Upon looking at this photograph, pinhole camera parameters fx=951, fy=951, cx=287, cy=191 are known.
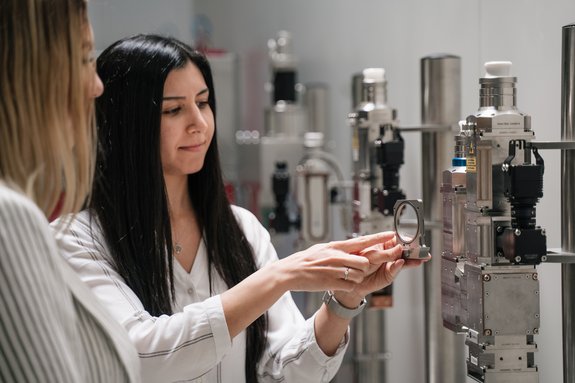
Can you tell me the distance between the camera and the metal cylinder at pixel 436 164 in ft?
8.50

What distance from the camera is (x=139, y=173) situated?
2020 mm

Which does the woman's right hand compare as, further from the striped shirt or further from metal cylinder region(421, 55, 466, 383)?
metal cylinder region(421, 55, 466, 383)

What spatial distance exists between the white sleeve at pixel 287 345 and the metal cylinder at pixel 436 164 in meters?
0.58

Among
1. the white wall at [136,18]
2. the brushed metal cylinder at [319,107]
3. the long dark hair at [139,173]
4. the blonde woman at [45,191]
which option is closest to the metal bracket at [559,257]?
the long dark hair at [139,173]

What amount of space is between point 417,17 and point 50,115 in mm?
2334

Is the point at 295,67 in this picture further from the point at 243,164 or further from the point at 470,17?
the point at 470,17

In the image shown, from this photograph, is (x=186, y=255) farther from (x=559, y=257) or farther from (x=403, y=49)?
(x=403, y=49)

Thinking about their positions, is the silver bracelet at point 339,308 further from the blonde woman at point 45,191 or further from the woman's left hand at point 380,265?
the blonde woman at point 45,191

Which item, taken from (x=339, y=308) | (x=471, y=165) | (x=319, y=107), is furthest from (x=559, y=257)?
(x=319, y=107)

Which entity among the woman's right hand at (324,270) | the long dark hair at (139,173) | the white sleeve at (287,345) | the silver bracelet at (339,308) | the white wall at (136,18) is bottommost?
the white sleeve at (287,345)

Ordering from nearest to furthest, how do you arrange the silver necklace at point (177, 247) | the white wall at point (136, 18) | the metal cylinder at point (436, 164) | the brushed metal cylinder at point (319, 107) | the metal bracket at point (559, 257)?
1. the metal bracket at point (559, 257)
2. the silver necklace at point (177, 247)
3. the metal cylinder at point (436, 164)
4. the brushed metal cylinder at point (319, 107)
5. the white wall at point (136, 18)

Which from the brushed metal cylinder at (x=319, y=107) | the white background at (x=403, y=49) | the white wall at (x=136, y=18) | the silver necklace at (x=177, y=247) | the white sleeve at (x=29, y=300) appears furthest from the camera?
the white wall at (x=136, y=18)

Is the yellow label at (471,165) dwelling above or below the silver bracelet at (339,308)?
above

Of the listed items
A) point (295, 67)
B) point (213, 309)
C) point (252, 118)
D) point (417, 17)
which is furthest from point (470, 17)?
point (252, 118)
